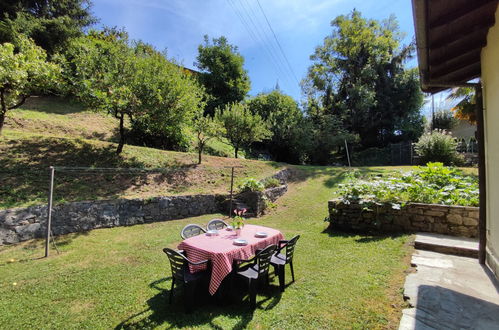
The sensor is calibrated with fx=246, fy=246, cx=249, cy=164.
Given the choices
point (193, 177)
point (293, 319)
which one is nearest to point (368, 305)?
point (293, 319)

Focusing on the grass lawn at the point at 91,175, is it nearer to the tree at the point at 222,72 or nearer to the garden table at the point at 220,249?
the garden table at the point at 220,249

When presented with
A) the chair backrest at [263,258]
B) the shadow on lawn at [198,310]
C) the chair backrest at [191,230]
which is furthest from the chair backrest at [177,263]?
the chair backrest at [191,230]

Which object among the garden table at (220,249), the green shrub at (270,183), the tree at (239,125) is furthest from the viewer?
the tree at (239,125)

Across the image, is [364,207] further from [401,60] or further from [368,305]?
[401,60]

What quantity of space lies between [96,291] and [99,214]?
134 inches

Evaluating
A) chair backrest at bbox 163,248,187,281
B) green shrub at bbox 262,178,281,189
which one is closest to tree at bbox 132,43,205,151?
green shrub at bbox 262,178,281,189

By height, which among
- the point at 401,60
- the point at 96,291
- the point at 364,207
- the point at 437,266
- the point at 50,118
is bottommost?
the point at 96,291

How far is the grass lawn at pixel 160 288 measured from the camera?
2.96m

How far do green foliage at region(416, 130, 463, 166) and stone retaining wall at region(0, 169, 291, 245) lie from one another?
31.0 ft

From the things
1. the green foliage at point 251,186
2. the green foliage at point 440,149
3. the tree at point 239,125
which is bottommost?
the green foliage at point 251,186

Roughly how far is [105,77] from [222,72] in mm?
14150

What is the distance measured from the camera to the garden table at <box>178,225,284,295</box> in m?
3.31

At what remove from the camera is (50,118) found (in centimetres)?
1170

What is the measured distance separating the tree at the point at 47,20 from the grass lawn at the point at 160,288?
14.0 meters
